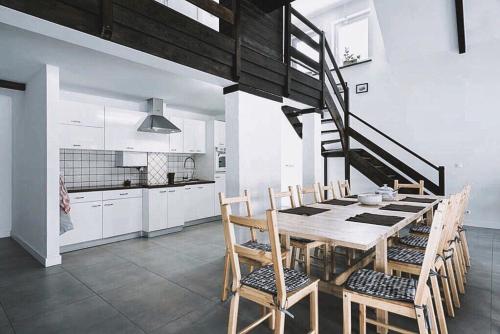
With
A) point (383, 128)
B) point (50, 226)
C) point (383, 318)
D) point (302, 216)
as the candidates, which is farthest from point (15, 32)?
point (383, 128)


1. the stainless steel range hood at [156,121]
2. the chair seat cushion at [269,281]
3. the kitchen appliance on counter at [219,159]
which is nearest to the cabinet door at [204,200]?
the kitchen appliance on counter at [219,159]

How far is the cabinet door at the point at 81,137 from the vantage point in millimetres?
4191

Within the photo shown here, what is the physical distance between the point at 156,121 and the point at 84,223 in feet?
6.60

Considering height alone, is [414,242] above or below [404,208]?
below

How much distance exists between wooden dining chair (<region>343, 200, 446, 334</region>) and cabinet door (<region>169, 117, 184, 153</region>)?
4567 millimetres

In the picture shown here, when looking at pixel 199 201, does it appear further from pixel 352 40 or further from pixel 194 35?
pixel 352 40

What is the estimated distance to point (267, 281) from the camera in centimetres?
168

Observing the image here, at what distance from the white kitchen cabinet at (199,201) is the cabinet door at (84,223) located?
1649mm

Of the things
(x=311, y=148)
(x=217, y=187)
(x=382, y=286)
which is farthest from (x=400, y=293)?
(x=217, y=187)

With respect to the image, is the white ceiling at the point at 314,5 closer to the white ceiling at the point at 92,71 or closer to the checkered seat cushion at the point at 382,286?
the white ceiling at the point at 92,71

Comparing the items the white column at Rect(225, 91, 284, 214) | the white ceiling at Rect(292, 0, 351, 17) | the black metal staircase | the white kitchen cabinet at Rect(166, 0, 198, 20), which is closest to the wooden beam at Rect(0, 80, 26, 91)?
the white kitchen cabinet at Rect(166, 0, 198, 20)

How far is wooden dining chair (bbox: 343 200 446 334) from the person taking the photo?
1.41m

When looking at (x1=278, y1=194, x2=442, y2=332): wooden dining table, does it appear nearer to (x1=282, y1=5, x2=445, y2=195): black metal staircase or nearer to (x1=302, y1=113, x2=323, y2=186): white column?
(x1=302, y1=113, x2=323, y2=186): white column

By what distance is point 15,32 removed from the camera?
2611 mm
